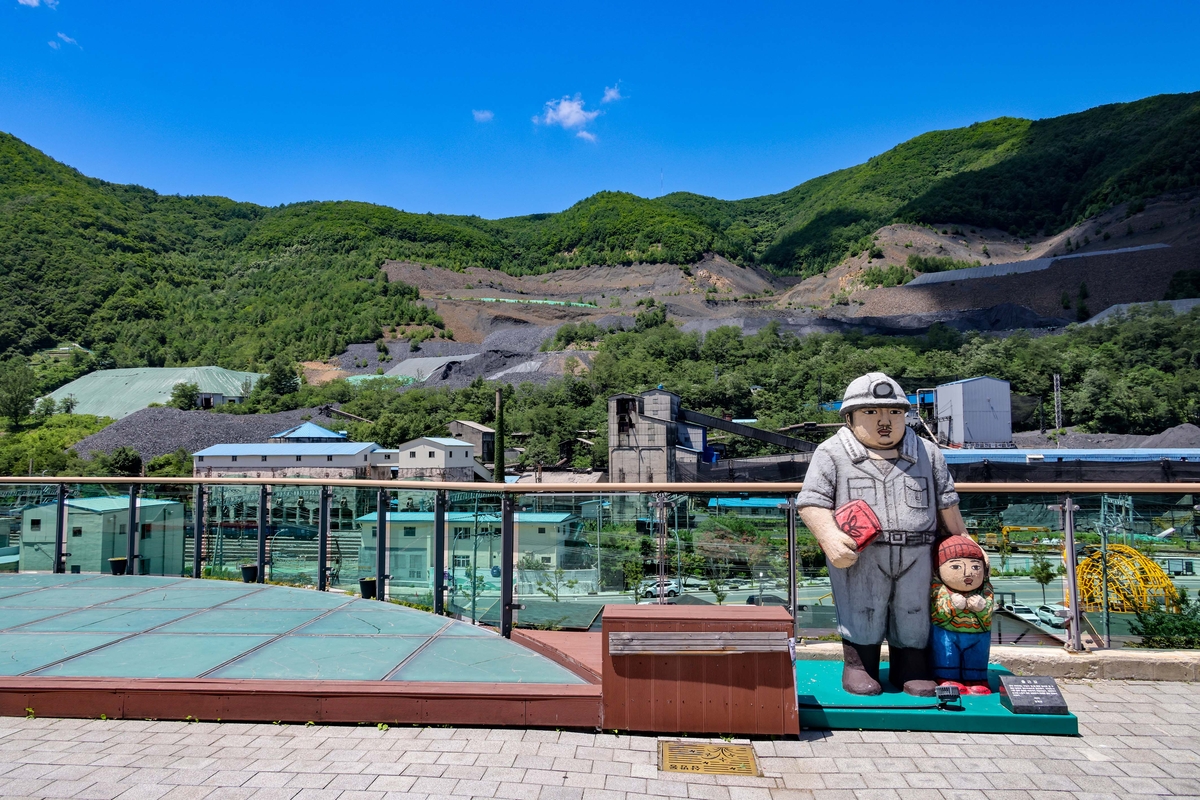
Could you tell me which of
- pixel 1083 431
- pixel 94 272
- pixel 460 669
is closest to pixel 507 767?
pixel 460 669

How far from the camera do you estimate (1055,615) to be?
5039 mm

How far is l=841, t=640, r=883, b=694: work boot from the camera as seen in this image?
4207 mm

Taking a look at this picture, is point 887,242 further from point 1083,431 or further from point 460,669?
point 460,669

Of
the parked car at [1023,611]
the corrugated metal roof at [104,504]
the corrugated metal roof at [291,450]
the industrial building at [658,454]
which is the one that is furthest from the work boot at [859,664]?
the corrugated metal roof at [291,450]

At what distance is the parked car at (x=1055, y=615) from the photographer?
5.01 metres

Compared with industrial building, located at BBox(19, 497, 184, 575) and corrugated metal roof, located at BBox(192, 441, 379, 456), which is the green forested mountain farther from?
industrial building, located at BBox(19, 497, 184, 575)

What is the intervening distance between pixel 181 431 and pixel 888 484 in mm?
61806

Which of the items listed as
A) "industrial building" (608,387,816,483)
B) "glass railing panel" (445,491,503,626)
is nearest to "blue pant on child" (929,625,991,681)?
"glass railing panel" (445,491,503,626)

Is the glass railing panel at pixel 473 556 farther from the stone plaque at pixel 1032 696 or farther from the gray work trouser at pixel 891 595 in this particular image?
the stone plaque at pixel 1032 696

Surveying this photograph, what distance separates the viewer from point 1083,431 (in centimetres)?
5050

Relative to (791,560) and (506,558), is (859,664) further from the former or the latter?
(506,558)

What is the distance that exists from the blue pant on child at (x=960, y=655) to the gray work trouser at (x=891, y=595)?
9 cm

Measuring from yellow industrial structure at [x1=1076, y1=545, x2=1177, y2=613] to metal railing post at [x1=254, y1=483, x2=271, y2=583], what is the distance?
6.42 metres

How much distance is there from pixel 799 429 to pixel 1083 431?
1873cm
